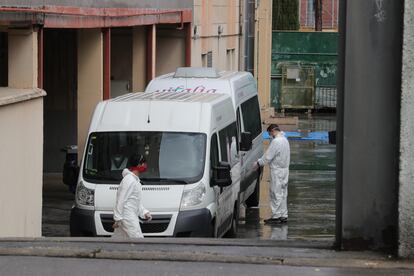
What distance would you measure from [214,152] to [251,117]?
19.1 feet

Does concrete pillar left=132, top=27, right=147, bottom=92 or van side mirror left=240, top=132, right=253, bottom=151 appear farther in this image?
concrete pillar left=132, top=27, right=147, bottom=92

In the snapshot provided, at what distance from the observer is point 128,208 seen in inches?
487

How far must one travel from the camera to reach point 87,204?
14.4m

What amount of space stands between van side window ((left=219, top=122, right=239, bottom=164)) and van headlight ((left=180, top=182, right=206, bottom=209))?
5.42 feet

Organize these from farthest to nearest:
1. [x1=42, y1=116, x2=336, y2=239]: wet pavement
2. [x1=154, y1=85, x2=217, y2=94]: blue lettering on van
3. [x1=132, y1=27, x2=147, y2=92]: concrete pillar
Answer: [x1=132, y1=27, x2=147, y2=92]: concrete pillar → [x1=154, y1=85, x2=217, y2=94]: blue lettering on van → [x1=42, y1=116, x2=336, y2=239]: wet pavement

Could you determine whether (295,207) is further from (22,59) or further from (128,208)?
(128,208)

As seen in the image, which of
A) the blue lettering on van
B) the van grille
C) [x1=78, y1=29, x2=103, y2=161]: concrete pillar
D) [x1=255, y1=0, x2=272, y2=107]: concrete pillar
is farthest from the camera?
[x1=255, y1=0, x2=272, y2=107]: concrete pillar

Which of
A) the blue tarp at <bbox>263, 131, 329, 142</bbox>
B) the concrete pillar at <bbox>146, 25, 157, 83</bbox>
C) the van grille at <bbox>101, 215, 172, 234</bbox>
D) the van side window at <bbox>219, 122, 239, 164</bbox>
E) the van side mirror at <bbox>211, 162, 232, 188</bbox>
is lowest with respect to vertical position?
the blue tarp at <bbox>263, 131, 329, 142</bbox>

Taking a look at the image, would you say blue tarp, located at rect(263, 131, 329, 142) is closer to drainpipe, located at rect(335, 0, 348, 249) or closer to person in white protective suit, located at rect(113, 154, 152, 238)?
person in white protective suit, located at rect(113, 154, 152, 238)

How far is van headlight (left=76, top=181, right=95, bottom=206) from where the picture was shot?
1434 cm

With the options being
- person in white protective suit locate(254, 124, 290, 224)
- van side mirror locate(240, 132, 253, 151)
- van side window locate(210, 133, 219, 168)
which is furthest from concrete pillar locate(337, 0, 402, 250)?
person in white protective suit locate(254, 124, 290, 224)

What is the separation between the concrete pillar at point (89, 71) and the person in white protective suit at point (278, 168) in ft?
12.1

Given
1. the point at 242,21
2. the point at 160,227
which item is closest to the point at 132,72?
the point at 160,227

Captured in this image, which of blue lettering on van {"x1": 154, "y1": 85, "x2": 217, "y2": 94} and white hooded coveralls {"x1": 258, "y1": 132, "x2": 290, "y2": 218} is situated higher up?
blue lettering on van {"x1": 154, "y1": 85, "x2": 217, "y2": 94}
